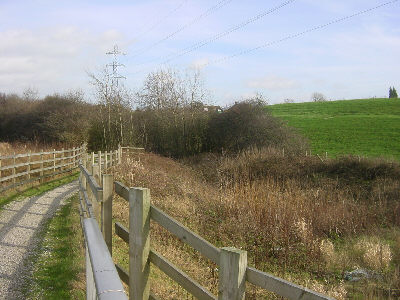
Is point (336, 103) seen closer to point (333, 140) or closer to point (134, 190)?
point (333, 140)

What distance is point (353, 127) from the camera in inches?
1917

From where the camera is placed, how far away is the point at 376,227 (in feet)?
45.9

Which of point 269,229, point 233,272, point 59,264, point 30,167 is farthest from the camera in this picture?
point 30,167

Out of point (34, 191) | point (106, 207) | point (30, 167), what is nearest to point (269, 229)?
point (106, 207)

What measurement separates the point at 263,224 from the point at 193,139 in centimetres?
2821

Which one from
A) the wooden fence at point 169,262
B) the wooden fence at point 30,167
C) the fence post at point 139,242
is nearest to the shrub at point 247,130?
the wooden fence at point 30,167

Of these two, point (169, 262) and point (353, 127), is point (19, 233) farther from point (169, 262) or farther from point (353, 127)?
point (353, 127)

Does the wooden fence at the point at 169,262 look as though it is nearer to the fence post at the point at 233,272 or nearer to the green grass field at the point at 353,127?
the fence post at the point at 233,272

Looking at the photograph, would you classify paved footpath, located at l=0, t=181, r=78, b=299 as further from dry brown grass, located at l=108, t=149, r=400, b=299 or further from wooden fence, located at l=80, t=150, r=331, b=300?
wooden fence, located at l=80, t=150, r=331, b=300

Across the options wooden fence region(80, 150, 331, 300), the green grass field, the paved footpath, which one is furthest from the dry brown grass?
the green grass field

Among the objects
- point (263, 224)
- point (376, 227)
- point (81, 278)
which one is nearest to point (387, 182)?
point (376, 227)

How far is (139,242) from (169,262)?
38 cm

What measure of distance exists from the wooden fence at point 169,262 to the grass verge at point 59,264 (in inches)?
42.7

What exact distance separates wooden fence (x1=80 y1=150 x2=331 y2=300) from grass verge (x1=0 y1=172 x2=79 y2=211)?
30.0 ft
